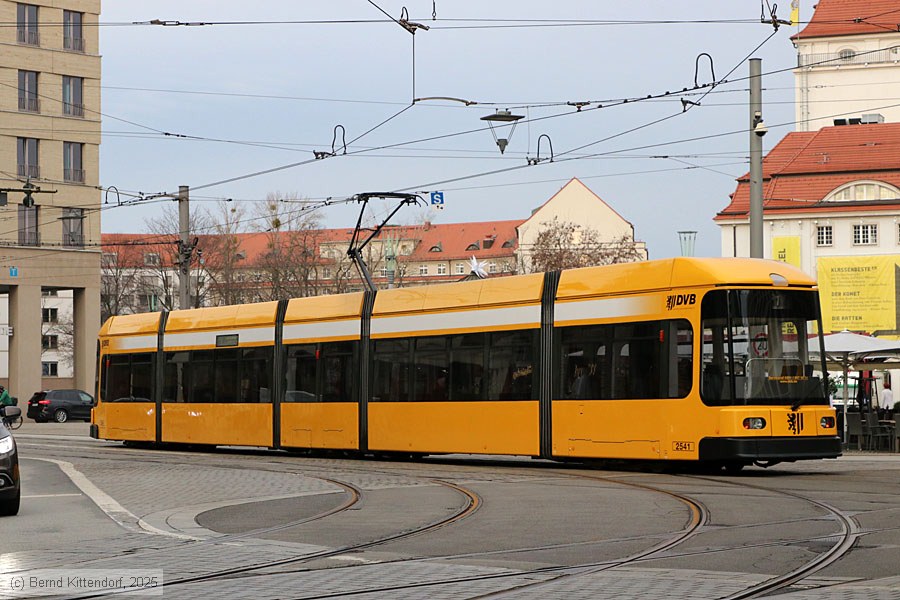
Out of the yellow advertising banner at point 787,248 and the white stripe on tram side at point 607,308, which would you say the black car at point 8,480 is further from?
the yellow advertising banner at point 787,248

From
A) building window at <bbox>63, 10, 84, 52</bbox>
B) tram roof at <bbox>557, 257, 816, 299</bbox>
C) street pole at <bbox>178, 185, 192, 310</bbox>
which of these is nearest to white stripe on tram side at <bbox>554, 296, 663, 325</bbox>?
tram roof at <bbox>557, 257, 816, 299</bbox>

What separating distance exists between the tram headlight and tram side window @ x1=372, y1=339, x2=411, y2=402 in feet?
22.6

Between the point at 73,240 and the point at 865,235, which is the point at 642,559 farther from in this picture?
the point at 865,235

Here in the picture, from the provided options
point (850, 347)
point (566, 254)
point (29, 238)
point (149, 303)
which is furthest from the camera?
point (149, 303)

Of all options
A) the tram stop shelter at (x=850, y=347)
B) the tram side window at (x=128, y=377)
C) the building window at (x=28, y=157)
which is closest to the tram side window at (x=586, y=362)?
the tram stop shelter at (x=850, y=347)

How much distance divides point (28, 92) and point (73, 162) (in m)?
3.35

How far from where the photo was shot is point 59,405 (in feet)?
184

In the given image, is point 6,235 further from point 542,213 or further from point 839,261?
point 542,213

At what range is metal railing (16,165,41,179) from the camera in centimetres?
5738

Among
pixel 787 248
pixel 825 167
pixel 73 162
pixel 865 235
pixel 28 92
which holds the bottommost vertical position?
pixel 787 248

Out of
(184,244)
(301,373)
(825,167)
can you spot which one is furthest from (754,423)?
(825,167)

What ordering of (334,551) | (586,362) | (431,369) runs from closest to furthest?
(334,551) → (586,362) → (431,369)

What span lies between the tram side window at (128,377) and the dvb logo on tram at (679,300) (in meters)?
15.1

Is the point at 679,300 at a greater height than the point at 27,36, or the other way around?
the point at 27,36
